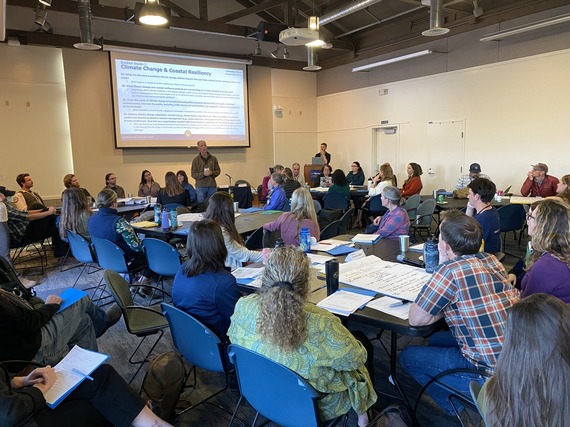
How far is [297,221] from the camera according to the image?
3650 millimetres

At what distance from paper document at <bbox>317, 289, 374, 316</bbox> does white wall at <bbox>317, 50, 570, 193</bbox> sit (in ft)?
22.8

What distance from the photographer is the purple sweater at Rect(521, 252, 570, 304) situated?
2.00 m

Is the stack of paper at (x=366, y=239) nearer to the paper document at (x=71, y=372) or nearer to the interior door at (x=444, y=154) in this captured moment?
the paper document at (x=71, y=372)

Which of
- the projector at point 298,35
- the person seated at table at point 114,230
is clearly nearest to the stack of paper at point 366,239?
the person seated at table at point 114,230

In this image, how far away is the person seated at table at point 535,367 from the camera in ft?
3.37

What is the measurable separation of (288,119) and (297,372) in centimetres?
1070

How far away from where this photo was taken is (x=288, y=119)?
460 inches

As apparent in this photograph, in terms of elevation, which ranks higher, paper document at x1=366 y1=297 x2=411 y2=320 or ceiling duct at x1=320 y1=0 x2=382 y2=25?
ceiling duct at x1=320 y1=0 x2=382 y2=25

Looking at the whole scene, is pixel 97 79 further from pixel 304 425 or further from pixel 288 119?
pixel 304 425

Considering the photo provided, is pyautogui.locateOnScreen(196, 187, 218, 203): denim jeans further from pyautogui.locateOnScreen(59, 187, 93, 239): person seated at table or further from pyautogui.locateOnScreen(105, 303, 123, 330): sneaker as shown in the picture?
pyautogui.locateOnScreen(105, 303, 123, 330): sneaker

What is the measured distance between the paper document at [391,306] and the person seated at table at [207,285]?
0.76 metres

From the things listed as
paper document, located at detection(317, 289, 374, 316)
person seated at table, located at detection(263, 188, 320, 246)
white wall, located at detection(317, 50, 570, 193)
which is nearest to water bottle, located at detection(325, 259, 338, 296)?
paper document, located at detection(317, 289, 374, 316)

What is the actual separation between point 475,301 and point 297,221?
2.09 metres

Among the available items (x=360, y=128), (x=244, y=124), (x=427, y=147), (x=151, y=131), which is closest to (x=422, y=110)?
(x=427, y=147)
